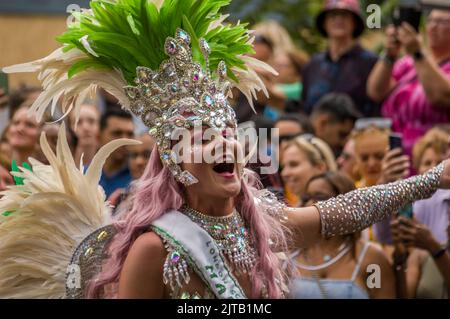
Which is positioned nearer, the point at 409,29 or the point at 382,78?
the point at 409,29

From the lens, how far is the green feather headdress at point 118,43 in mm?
4070

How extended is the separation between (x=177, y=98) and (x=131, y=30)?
30cm

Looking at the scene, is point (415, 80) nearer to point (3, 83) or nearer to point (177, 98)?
point (3, 83)

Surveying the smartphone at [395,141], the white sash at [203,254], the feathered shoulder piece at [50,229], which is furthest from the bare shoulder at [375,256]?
the feathered shoulder piece at [50,229]

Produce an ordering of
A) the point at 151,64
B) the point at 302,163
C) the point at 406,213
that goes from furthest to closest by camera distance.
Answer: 1. the point at 302,163
2. the point at 406,213
3. the point at 151,64

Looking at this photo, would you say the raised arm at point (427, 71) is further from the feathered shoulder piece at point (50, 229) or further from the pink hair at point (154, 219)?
the feathered shoulder piece at point (50, 229)

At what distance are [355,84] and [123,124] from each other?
1559 millimetres

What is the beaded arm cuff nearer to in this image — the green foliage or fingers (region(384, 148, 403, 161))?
the green foliage

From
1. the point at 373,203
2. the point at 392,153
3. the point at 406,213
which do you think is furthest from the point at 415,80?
the point at 373,203

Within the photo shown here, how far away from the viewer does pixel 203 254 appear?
400 centimetres

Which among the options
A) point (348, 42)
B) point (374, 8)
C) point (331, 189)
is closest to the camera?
point (331, 189)

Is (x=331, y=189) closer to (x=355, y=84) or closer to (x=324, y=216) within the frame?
(x=324, y=216)

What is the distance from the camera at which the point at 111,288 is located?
4.12 meters

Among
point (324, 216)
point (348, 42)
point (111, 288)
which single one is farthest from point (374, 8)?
point (111, 288)
